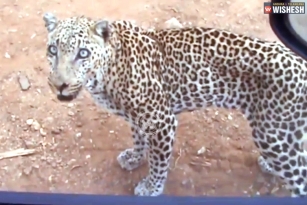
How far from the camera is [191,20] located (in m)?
2.97

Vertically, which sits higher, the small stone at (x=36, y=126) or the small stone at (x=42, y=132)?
the small stone at (x=36, y=126)

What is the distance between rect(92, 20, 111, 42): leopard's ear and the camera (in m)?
1.94

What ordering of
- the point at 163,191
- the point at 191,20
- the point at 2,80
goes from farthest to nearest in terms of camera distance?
1. the point at 191,20
2. the point at 2,80
3. the point at 163,191

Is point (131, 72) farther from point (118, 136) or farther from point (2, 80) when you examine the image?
point (2, 80)

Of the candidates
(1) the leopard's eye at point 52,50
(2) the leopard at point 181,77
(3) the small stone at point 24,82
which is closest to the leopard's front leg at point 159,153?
(2) the leopard at point 181,77

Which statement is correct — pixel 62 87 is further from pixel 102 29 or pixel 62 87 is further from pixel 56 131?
pixel 56 131

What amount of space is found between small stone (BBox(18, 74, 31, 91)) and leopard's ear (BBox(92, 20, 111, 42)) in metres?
0.82

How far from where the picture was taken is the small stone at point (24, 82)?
2693 millimetres

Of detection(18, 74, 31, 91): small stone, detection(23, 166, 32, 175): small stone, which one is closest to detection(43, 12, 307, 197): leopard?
detection(23, 166, 32, 175): small stone

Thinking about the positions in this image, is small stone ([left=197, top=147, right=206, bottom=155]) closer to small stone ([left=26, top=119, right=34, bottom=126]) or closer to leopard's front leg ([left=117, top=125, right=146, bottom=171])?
leopard's front leg ([left=117, top=125, right=146, bottom=171])

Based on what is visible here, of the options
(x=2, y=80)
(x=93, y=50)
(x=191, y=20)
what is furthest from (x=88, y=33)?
(x=191, y=20)

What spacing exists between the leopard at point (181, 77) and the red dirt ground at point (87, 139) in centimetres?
29

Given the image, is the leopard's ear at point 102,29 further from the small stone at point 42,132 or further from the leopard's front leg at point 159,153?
the small stone at point 42,132

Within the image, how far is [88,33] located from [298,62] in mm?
635
